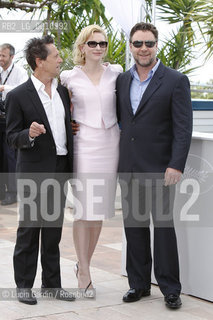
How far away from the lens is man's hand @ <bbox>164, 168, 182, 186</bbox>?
13.4 ft

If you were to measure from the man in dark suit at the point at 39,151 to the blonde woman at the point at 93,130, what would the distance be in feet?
0.33

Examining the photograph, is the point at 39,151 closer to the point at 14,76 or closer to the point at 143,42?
the point at 143,42

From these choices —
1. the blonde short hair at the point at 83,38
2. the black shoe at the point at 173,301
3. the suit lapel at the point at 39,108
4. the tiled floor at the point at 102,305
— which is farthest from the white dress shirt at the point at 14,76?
the black shoe at the point at 173,301

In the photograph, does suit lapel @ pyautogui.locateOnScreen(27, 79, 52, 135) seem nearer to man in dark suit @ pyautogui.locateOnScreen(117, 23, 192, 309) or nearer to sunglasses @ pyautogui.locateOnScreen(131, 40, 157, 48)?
man in dark suit @ pyautogui.locateOnScreen(117, 23, 192, 309)

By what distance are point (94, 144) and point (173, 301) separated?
1.11 m

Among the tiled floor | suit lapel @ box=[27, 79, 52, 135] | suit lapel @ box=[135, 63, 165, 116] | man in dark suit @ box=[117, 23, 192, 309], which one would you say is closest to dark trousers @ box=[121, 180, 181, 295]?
man in dark suit @ box=[117, 23, 192, 309]

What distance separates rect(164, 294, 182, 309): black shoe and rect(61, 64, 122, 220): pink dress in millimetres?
662

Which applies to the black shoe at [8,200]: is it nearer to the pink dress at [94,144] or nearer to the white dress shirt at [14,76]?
the white dress shirt at [14,76]

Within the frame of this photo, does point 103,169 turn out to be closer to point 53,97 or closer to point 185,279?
point 53,97

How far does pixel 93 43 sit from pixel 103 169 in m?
0.81

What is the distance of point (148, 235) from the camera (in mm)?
4434

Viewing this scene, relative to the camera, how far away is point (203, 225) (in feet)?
14.3

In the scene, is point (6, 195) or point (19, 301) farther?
point (6, 195)

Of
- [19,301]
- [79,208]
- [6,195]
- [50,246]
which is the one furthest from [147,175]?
[6,195]
